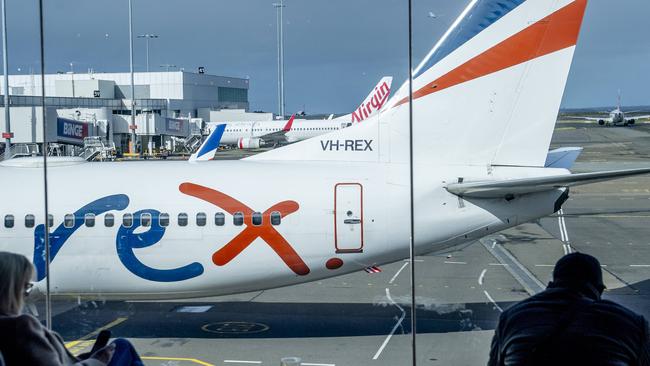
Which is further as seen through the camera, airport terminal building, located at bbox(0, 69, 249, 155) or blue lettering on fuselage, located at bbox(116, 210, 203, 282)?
airport terminal building, located at bbox(0, 69, 249, 155)

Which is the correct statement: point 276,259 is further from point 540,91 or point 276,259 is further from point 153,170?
point 540,91

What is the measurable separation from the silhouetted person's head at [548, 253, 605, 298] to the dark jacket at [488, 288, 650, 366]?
127 mm

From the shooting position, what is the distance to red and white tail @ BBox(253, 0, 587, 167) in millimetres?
13914

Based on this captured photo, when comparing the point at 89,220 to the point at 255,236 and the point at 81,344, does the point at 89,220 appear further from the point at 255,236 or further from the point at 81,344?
the point at 255,236

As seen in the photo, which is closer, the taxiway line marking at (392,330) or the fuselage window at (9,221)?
the taxiway line marking at (392,330)

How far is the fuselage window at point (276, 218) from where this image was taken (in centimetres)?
1424

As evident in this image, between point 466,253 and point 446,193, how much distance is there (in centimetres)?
1143

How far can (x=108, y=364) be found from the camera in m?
4.77

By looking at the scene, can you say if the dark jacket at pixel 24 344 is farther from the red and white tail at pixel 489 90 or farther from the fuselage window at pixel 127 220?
the red and white tail at pixel 489 90

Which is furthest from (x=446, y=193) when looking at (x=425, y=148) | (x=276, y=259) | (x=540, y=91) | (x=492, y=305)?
(x=492, y=305)

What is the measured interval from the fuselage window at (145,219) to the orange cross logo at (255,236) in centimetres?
111

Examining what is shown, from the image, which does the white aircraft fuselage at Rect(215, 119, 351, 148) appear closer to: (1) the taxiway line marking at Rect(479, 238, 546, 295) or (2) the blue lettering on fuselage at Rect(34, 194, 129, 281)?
(1) the taxiway line marking at Rect(479, 238, 546, 295)

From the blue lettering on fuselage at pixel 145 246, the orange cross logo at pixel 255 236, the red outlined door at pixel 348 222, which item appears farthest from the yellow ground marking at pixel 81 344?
the red outlined door at pixel 348 222

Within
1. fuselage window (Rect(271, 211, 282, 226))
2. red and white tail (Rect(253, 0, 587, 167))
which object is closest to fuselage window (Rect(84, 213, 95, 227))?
fuselage window (Rect(271, 211, 282, 226))
